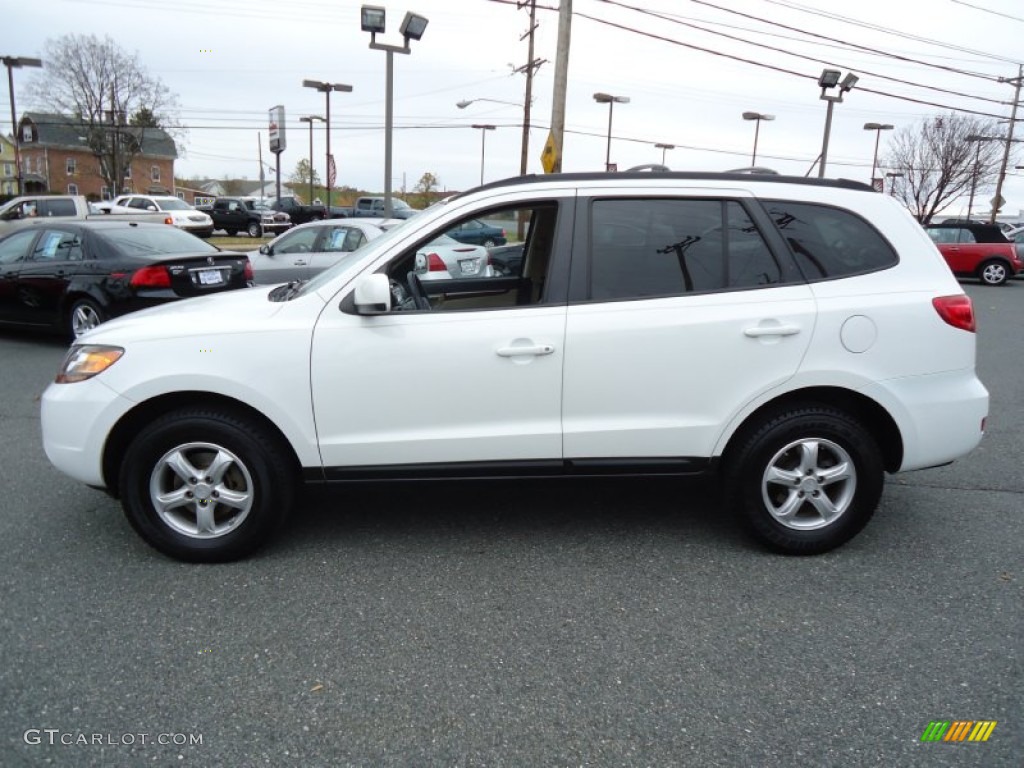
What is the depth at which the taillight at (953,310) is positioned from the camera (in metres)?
3.59

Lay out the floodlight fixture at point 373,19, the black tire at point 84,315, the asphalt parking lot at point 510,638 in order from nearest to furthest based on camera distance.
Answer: the asphalt parking lot at point 510,638 < the black tire at point 84,315 < the floodlight fixture at point 373,19

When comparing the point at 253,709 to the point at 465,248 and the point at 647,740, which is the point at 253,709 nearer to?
the point at 647,740

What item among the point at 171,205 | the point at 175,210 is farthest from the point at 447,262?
the point at 171,205

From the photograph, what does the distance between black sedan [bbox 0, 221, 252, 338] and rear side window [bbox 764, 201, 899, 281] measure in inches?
276

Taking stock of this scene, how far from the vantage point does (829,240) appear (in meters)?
3.69

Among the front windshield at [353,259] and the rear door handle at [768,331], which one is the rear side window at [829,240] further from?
the front windshield at [353,259]

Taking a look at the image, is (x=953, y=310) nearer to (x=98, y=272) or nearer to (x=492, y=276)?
(x=492, y=276)

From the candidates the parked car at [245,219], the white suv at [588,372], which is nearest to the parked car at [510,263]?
the white suv at [588,372]

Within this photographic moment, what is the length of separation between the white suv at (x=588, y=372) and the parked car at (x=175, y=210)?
2444 cm

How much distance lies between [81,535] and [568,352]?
2682mm

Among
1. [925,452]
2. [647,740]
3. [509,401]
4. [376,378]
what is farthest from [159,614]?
[925,452]

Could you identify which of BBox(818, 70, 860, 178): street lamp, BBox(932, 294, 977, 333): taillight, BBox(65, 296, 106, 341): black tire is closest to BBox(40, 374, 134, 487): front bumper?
BBox(932, 294, 977, 333): taillight

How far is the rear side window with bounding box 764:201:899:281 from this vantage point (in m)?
3.65

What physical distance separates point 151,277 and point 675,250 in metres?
6.79
